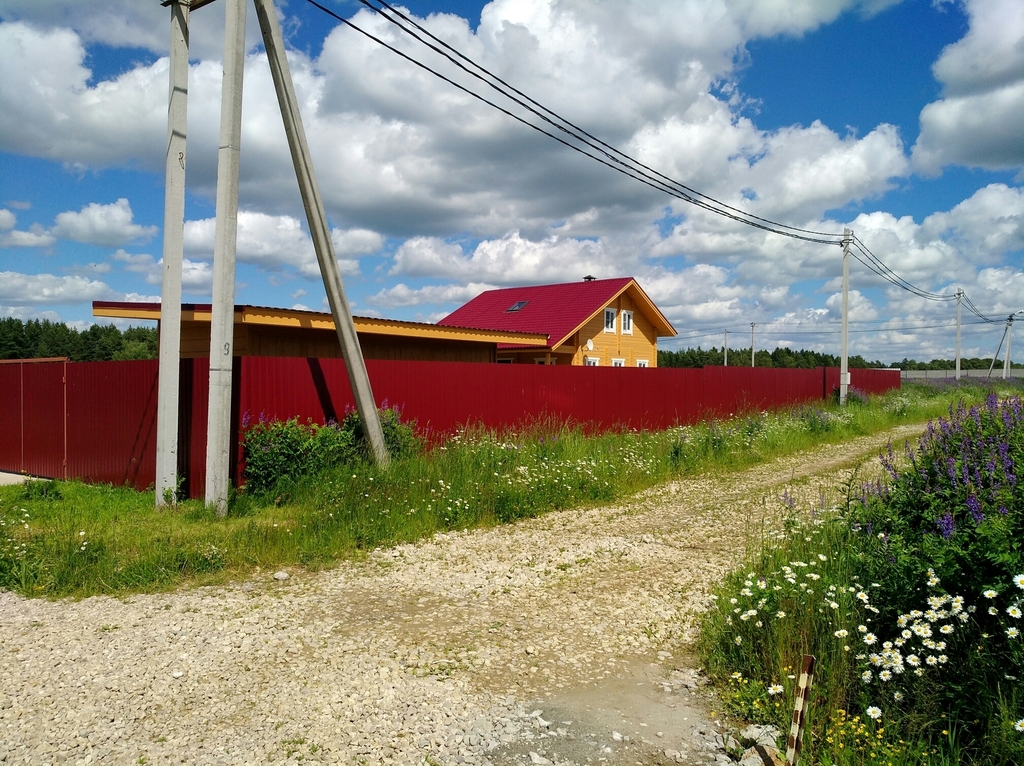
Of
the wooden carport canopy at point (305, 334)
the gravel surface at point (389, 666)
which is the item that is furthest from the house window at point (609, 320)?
the gravel surface at point (389, 666)

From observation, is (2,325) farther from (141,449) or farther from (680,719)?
(680,719)

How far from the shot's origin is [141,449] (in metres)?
10.0

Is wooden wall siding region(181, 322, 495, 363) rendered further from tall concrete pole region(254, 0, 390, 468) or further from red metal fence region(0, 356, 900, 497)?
tall concrete pole region(254, 0, 390, 468)

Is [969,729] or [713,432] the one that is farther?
[713,432]

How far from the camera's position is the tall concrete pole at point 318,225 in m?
8.61

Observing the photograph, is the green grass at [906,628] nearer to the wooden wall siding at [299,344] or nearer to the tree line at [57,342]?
the wooden wall siding at [299,344]

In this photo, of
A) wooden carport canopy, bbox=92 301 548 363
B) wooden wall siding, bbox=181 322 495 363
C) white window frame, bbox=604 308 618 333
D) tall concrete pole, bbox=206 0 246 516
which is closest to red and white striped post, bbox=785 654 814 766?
tall concrete pole, bbox=206 0 246 516

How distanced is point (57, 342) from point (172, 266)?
74.3 meters

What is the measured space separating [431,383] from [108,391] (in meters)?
4.70

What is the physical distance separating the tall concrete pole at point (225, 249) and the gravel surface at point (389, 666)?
2.28 m

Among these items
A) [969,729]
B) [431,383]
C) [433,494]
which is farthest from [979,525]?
[431,383]

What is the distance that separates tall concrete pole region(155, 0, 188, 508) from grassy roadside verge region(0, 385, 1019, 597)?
65 centimetres

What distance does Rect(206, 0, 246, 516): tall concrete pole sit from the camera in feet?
26.1

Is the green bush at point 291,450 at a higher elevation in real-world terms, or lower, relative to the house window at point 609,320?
lower
